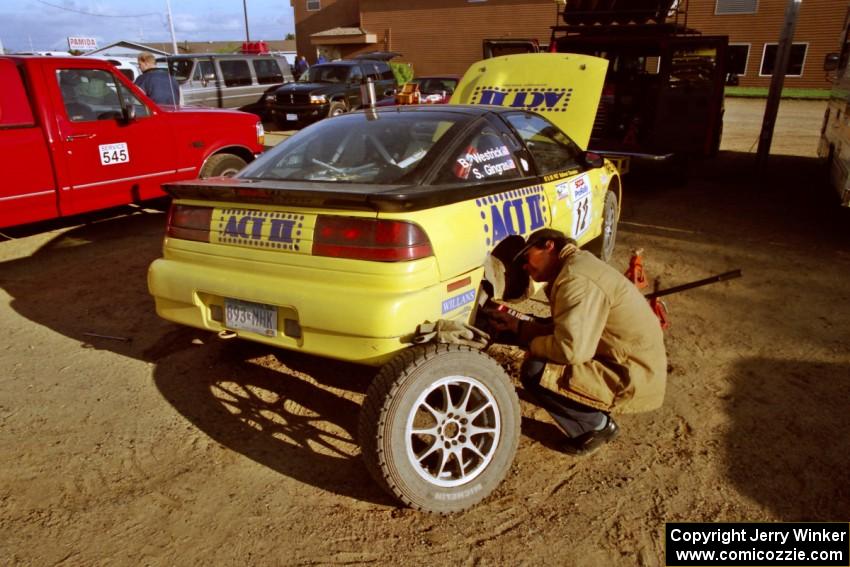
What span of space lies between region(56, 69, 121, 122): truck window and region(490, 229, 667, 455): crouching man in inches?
198

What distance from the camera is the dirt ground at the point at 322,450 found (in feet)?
7.71

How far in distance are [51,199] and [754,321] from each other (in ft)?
20.1

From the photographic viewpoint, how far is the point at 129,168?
6133 mm

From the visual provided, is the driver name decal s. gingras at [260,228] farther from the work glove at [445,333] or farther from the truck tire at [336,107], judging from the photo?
the truck tire at [336,107]

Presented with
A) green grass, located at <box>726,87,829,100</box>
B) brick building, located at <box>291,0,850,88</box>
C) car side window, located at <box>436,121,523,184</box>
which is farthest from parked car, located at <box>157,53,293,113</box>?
green grass, located at <box>726,87,829,100</box>

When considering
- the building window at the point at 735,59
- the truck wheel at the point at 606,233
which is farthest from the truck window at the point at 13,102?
the building window at the point at 735,59

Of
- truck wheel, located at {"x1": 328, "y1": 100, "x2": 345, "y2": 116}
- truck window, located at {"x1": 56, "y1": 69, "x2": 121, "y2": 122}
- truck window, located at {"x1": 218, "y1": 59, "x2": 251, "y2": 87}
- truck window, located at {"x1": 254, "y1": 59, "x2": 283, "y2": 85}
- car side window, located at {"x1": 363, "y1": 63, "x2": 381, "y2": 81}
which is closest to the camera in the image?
truck window, located at {"x1": 56, "y1": 69, "x2": 121, "y2": 122}

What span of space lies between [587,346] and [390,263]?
35.7 inches

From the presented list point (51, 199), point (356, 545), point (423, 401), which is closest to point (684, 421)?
point (423, 401)

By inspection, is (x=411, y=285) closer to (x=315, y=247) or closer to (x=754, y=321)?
(x=315, y=247)

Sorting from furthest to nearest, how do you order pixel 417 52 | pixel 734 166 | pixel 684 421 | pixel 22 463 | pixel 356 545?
pixel 417 52, pixel 734 166, pixel 684 421, pixel 22 463, pixel 356 545

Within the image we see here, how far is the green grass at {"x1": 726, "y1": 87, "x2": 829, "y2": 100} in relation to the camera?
83.1 ft

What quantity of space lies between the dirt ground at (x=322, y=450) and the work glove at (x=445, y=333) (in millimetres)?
691

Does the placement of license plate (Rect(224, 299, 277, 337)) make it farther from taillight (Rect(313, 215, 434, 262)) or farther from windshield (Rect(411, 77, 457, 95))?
windshield (Rect(411, 77, 457, 95))
